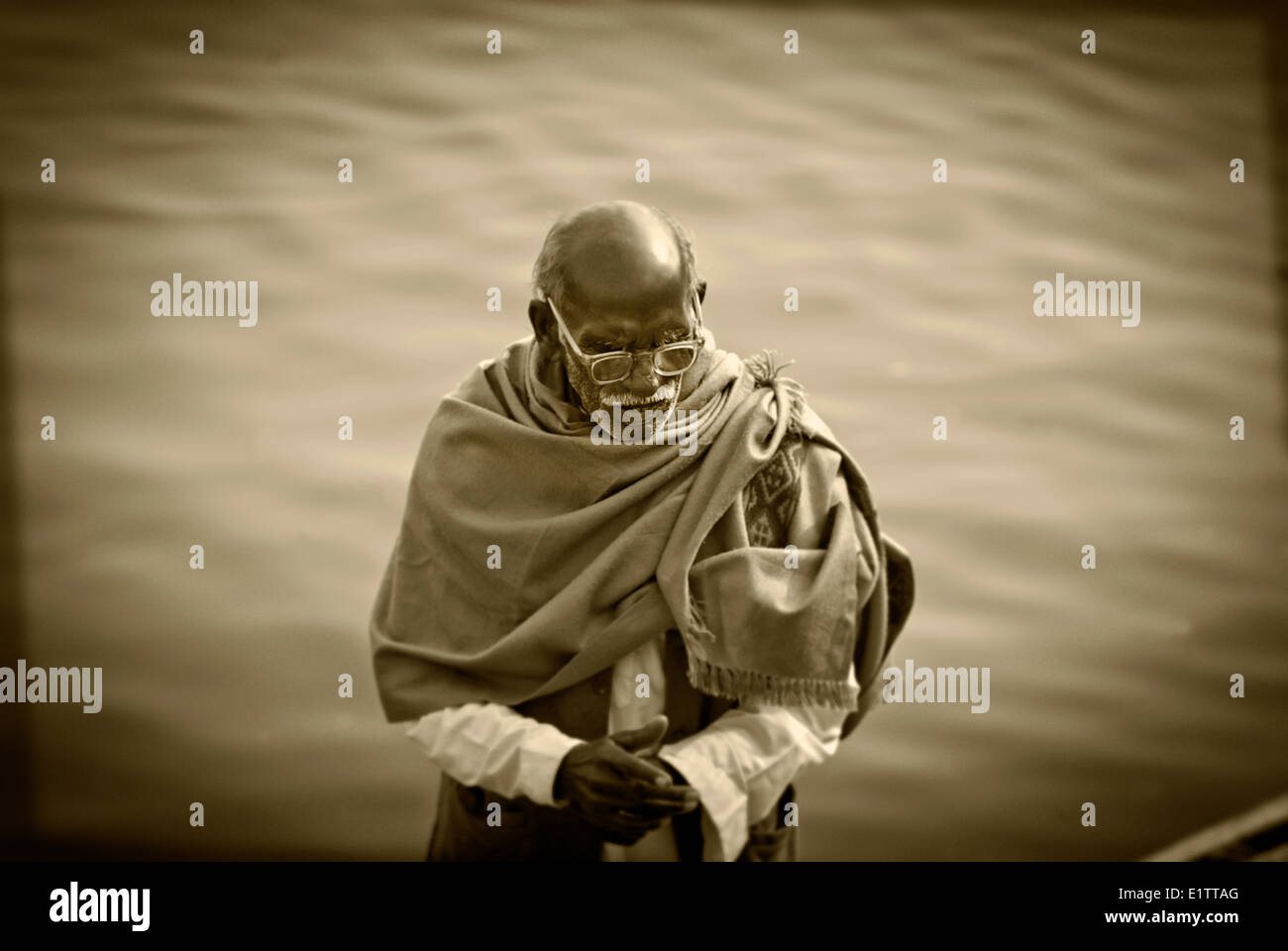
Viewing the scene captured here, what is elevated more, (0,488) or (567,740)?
(0,488)

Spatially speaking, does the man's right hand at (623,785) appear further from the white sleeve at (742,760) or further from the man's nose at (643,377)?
the man's nose at (643,377)

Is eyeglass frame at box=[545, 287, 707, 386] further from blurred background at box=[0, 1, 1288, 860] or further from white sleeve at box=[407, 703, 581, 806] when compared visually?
blurred background at box=[0, 1, 1288, 860]

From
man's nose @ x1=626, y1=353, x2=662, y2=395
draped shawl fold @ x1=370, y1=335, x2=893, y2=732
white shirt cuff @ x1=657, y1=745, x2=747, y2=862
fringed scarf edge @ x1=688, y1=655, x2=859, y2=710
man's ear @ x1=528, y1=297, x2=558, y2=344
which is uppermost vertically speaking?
man's ear @ x1=528, y1=297, x2=558, y2=344

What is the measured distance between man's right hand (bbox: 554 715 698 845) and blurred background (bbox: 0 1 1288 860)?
1.27 m

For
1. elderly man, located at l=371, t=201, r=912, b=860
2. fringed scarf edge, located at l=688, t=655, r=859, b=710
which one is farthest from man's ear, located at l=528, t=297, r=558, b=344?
fringed scarf edge, located at l=688, t=655, r=859, b=710

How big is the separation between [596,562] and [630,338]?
1.26 feet

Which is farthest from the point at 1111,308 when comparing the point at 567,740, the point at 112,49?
the point at 112,49

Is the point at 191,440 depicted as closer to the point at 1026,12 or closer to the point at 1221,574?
the point at 1026,12

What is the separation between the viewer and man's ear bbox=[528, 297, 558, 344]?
2197 millimetres

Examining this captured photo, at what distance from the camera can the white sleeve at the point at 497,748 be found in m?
2.15

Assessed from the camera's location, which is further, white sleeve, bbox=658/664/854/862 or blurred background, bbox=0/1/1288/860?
blurred background, bbox=0/1/1288/860

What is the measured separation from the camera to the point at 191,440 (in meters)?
3.25

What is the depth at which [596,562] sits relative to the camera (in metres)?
2.24
